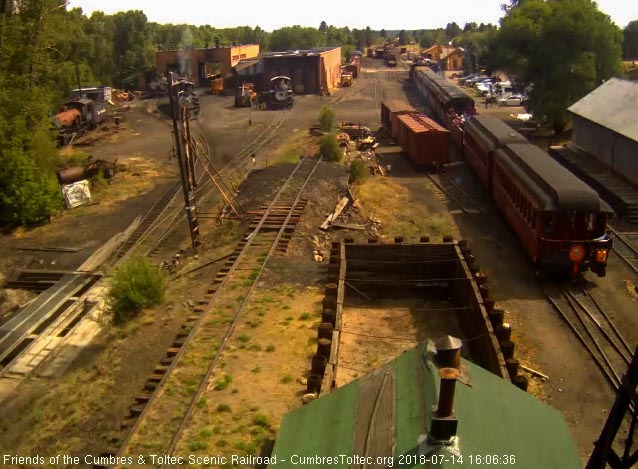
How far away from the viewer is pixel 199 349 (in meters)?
12.0

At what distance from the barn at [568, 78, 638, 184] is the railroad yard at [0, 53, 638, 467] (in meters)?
5.00

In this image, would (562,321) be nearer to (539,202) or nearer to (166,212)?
(539,202)

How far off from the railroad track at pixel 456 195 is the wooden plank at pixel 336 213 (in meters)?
4.50

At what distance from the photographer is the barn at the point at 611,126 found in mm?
23750

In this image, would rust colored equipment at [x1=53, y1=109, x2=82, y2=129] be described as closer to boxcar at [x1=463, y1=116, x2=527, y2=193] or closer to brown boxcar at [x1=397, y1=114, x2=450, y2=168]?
brown boxcar at [x1=397, y1=114, x2=450, y2=168]

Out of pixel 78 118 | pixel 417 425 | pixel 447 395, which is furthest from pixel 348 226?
pixel 78 118

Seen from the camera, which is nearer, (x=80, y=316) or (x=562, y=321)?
(x=562, y=321)

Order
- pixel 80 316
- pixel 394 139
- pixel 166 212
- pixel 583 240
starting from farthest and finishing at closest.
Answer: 1. pixel 394 139
2. pixel 166 212
3. pixel 80 316
4. pixel 583 240

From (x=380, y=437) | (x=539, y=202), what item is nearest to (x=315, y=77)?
(x=539, y=202)

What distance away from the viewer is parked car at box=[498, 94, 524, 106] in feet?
168

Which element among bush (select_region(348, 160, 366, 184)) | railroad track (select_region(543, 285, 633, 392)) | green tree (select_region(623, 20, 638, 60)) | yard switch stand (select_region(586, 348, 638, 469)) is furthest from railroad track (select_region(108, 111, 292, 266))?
green tree (select_region(623, 20, 638, 60))

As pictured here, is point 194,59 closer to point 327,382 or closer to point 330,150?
point 330,150

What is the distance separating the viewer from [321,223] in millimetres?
19719

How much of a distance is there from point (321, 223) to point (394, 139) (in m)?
17.9
